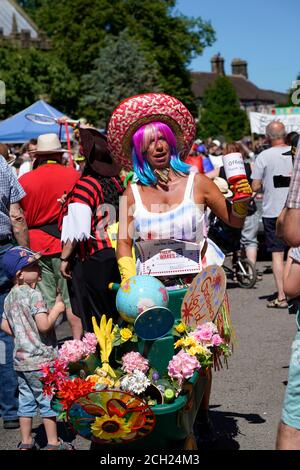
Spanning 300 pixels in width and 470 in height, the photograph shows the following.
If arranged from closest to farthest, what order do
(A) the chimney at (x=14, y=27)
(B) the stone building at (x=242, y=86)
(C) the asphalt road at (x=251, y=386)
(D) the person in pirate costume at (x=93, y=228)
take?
(C) the asphalt road at (x=251, y=386) < (D) the person in pirate costume at (x=93, y=228) < (A) the chimney at (x=14, y=27) < (B) the stone building at (x=242, y=86)

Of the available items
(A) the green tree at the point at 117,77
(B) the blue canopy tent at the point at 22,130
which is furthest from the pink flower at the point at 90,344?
(A) the green tree at the point at 117,77

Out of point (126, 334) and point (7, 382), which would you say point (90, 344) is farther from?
point (7, 382)

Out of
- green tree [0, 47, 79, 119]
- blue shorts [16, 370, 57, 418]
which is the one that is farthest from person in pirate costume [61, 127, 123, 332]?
green tree [0, 47, 79, 119]

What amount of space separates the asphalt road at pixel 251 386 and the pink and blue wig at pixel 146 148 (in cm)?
166

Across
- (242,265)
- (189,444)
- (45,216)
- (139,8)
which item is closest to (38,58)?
(139,8)

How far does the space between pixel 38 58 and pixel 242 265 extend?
34.1m

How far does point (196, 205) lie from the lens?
4.62 metres

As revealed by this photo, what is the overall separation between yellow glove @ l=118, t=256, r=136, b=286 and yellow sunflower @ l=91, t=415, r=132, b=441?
3.81ft

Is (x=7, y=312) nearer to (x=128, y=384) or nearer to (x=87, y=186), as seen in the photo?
(x=87, y=186)

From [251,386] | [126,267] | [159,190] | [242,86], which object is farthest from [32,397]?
[242,86]

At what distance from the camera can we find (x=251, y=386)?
6422 mm

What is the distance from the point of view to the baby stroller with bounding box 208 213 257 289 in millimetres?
11188

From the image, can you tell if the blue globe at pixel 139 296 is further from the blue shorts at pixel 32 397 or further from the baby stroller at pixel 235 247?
the baby stroller at pixel 235 247

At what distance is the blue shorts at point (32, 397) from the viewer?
5039 mm
